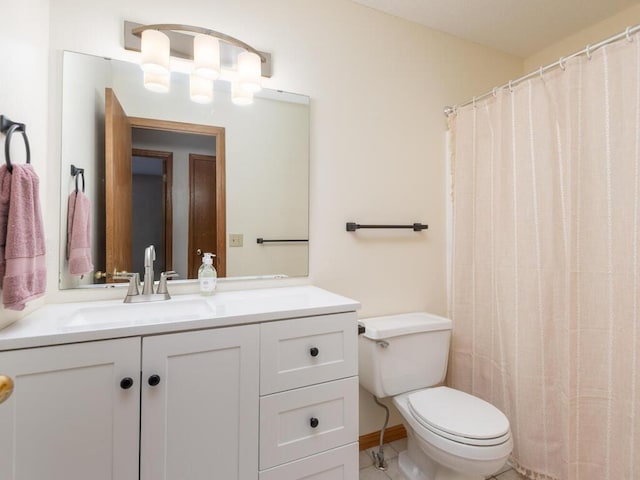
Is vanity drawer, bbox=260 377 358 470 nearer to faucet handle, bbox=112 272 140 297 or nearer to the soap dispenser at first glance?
the soap dispenser

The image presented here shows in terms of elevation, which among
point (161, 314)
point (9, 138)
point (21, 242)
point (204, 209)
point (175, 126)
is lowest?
point (161, 314)

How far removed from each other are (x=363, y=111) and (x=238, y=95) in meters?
0.69

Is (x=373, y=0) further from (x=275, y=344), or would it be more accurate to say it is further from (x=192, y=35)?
(x=275, y=344)

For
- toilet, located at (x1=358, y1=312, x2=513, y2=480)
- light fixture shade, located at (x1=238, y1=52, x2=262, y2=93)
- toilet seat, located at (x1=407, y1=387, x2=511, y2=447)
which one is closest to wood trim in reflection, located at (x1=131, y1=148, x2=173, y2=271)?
light fixture shade, located at (x1=238, y1=52, x2=262, y2=93)

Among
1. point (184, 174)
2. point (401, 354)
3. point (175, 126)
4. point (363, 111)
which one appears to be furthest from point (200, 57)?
point (401, 354)

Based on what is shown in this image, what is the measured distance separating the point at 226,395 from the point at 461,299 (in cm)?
146

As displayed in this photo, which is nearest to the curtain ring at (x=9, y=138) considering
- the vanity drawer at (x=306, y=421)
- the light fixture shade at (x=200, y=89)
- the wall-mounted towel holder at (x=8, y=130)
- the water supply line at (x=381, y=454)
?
the wall-mounted towel holder at (x=8, y=130)

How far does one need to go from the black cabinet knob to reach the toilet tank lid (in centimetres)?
97

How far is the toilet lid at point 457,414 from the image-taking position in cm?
129

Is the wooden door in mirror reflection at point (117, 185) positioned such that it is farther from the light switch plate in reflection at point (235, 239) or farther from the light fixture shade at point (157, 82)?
the light switch plate in reflection at point (235, 239)

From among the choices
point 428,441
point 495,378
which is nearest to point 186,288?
point 428,441

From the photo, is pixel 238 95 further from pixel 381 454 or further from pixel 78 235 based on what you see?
pixel 381 454

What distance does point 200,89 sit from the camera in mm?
1461

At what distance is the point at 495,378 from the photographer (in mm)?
1753
